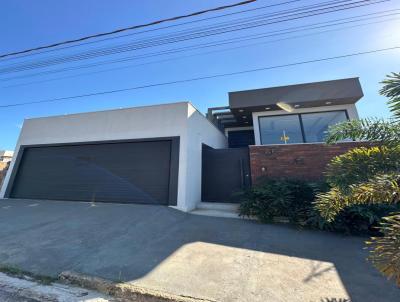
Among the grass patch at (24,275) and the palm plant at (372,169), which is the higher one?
the palm plant at (372,169)

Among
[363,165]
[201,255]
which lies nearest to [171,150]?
[201,255]

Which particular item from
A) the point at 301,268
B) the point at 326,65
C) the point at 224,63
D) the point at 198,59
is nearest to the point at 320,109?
the point at 326,65

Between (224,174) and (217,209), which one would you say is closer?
(217,209)

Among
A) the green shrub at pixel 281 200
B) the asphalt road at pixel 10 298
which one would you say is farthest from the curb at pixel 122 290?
the green shrub at pixel 281 200

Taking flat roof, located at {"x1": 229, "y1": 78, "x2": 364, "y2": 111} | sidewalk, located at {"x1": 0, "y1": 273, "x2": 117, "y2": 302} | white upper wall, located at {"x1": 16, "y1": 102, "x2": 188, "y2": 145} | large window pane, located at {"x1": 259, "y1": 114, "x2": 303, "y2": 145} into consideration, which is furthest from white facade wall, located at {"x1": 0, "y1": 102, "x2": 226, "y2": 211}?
sidewalk, located at {"x1": 0, "y1": 273, "x2": 117, "y2": 302}

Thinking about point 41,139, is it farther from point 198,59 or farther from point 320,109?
point 320,109

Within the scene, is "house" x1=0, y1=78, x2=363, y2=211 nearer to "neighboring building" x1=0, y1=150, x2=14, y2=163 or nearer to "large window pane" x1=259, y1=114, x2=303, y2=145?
"large window pane" x1=259, y1=114, x2=303, y2=145

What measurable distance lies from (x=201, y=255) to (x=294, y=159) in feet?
16.5

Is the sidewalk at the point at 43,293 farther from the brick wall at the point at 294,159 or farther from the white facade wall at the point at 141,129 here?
the brick wall at the point at 294,159

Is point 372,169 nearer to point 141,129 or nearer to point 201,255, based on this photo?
point 201,255

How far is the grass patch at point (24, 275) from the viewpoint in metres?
2.54

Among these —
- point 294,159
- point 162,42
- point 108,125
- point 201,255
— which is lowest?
point 201,255

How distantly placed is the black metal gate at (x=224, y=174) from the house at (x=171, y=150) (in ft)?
0.12

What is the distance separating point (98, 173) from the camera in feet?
24.7
